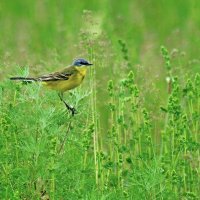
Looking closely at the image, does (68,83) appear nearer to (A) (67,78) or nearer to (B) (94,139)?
(A) (67,78)

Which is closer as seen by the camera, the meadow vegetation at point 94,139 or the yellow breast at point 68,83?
the meadow vegetation at point 94,139

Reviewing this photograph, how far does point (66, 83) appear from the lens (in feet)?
19.7

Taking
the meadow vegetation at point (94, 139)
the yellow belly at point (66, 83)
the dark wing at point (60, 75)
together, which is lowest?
the meadow vegetation at point (94, 139)

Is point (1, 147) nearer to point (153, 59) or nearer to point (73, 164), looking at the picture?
point (73, 164)

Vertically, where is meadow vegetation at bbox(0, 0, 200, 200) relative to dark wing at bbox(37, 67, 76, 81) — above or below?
below

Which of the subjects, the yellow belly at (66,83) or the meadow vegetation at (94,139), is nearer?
the meadow vegetation at (94,139)

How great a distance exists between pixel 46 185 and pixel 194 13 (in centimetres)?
557

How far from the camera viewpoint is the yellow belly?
5.95 m

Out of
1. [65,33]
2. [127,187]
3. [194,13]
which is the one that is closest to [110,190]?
[127,187]

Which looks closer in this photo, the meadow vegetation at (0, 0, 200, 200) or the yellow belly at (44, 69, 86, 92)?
the meadow vegetation at (0, 0, 200, 200)

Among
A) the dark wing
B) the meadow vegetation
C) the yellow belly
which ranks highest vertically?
the dark wing

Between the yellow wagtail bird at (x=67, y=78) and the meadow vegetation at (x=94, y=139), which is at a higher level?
the yellow wagtail bird at (x=67, y=78)

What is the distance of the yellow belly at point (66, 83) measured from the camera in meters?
5.95

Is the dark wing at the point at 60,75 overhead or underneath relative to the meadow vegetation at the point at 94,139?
Answer: overhead
